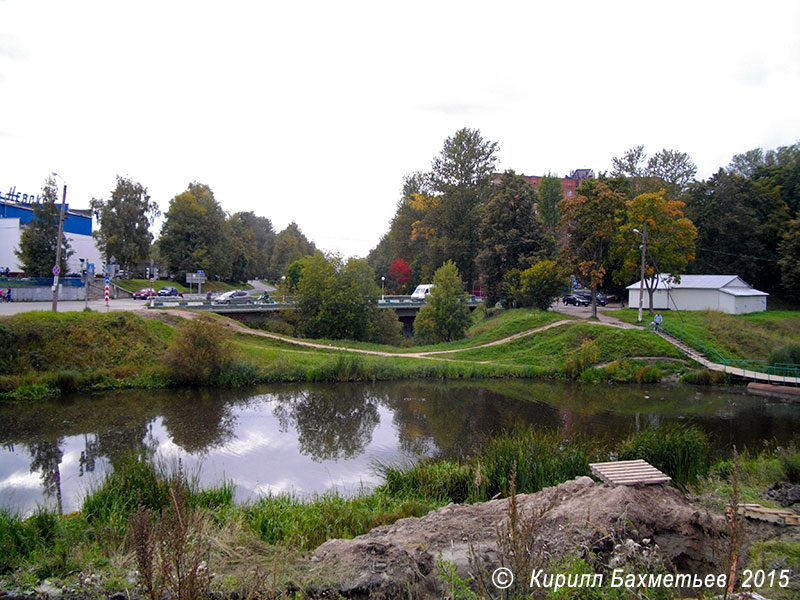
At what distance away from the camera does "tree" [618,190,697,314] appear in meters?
35.3

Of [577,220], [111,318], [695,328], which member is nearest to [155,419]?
[111,318]

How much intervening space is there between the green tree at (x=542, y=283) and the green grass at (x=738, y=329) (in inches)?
190

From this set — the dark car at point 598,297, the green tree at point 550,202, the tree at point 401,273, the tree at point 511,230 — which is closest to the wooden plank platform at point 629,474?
the tree at point 511,230

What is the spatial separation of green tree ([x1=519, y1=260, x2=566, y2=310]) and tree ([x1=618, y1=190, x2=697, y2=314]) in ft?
16.0

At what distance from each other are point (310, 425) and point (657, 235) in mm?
28858

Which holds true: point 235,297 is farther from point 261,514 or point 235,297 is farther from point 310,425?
point 261,514

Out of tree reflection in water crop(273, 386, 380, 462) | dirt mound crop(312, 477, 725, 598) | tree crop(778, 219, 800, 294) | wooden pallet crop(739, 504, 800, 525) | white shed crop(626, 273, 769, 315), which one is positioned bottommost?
tree reflection in water crop(273, 386, 380, 462)

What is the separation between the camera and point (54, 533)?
8.09 m

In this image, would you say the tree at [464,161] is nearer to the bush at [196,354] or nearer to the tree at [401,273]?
the tree at [401,273]

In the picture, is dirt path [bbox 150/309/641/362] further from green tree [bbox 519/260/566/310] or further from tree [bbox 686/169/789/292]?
tree [bbox 686/169/789/292]

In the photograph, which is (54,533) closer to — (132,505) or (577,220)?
(132,505)

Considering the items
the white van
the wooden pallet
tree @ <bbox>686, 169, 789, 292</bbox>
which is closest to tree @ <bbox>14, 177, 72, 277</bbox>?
the white van

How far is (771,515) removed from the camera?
8.10 meters

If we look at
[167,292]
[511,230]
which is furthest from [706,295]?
[167,292]
